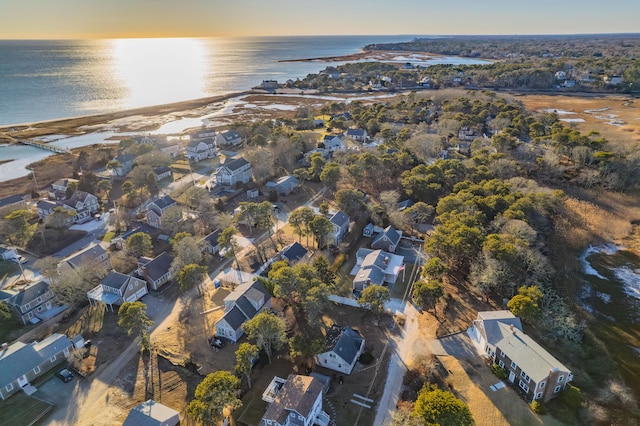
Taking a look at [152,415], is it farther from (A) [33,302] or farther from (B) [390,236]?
(B) [390,236]

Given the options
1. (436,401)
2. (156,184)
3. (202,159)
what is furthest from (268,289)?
(202,159)

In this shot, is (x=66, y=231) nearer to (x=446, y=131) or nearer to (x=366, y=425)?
(x=366, y=425)

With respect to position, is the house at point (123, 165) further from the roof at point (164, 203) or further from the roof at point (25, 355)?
the roof at point (25, 355)

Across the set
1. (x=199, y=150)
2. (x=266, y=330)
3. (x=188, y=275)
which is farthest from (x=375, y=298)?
(x=199, y=150)

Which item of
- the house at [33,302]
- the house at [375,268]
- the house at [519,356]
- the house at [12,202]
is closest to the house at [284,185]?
the house at [375,268]

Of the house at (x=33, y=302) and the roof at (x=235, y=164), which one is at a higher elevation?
the roof at (x=235, y=164)

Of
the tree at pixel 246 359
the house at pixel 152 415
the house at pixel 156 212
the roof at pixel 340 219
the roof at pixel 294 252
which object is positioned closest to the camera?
the house at pixel 152 415
